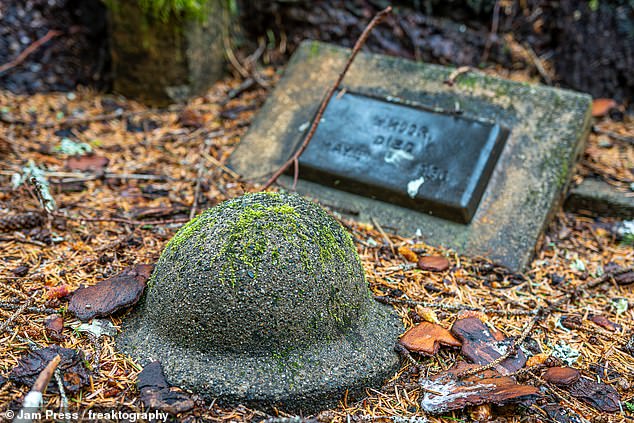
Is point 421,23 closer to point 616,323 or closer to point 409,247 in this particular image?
A: point 409,247

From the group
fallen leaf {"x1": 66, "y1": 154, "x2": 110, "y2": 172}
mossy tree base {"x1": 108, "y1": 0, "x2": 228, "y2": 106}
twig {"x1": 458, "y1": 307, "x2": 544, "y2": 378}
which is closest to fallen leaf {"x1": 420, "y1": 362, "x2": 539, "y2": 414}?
twig {"x1": 458, "y1": 307, "x2": 544, "y2": 378}

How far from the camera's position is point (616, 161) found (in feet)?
12.9

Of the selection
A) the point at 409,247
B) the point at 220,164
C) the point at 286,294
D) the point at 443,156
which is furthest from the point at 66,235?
the point at 443,156

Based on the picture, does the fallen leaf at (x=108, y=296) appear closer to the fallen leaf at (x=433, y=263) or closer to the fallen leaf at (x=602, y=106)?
the fallen leaf at (x=433, y=263)

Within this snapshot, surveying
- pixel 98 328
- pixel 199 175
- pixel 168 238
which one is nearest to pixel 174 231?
pixel 168 238

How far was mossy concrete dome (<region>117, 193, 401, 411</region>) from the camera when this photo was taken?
2016mm

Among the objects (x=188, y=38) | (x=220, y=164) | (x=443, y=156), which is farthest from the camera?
(x=188, y=38)

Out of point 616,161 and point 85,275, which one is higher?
point 616,161

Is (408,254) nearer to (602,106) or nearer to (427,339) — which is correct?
(427,339)

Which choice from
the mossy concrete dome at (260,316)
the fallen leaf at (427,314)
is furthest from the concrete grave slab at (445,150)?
the mossy concrete dome at (260,316)

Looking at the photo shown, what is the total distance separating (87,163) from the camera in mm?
3801

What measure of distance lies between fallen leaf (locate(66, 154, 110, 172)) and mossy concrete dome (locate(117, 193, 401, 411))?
1.79 meters

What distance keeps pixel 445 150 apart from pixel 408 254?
0.74 meters

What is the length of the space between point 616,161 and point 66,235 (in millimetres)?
3463
